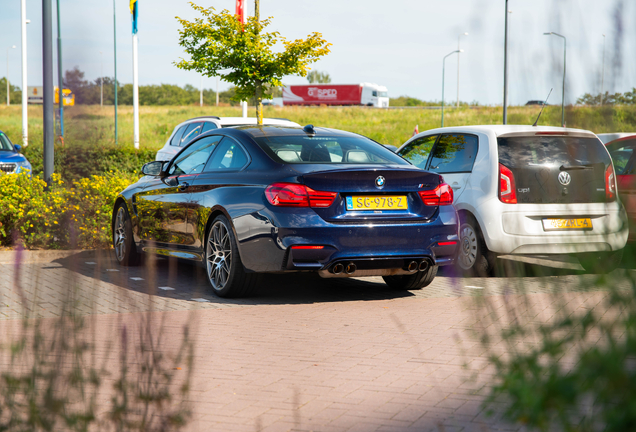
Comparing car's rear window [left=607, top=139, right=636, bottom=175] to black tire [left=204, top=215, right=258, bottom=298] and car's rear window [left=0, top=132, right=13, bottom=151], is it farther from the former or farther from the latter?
car's rear window [left=0, top=132, right=13, bottom=151]

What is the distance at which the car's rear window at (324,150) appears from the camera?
6.64 meters

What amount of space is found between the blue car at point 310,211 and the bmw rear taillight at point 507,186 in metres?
1.17

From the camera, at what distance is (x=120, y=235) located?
8914mm

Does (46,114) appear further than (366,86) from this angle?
No

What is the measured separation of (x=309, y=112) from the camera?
70500 millimetres

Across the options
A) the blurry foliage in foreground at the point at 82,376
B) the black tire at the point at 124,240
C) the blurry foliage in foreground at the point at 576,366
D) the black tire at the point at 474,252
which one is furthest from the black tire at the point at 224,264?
the blurry foliage in foreground at the point at 576,366

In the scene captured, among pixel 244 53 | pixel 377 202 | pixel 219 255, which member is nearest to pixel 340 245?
pixel 377 202

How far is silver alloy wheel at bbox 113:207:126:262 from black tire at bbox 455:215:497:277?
3941 mm

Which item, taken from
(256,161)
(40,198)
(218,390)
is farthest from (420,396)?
(40,198)

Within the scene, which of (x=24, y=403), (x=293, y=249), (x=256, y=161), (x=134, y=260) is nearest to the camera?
(x=24, y=403)

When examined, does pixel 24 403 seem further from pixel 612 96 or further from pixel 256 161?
pixel 256 161

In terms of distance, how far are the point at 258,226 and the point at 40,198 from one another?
4.78 metres

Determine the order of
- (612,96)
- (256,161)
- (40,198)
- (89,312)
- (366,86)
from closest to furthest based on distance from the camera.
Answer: (612,96) < (89,312) < (256,161) < (40,198) < (366,86)

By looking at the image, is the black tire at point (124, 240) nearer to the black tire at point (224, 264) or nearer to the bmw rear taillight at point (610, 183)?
the black tire at point (224, 264)
